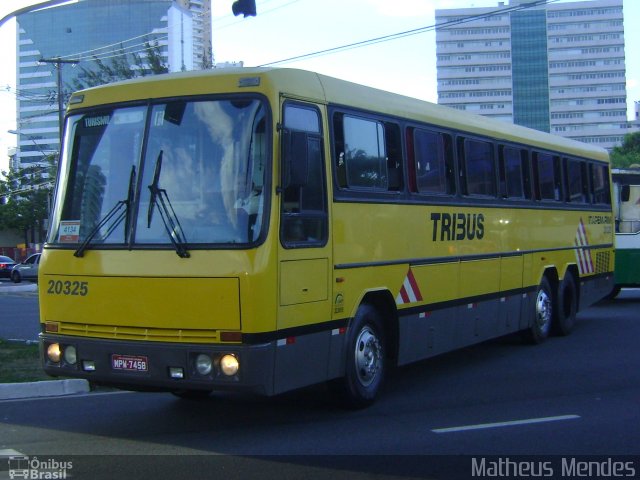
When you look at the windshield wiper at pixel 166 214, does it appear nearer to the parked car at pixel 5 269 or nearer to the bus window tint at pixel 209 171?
the bus window tint at pixel 209 171

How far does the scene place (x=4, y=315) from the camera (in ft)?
66.5

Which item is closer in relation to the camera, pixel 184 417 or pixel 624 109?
pixel 184 417

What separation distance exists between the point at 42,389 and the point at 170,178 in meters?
3.92

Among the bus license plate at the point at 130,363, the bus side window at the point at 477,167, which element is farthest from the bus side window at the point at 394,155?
Answer: the bus license plate at the point at 130,363

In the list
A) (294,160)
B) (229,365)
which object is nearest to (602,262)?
(294,160)

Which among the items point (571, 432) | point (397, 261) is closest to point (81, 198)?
point (397, 261)

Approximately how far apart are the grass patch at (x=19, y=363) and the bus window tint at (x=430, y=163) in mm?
5139

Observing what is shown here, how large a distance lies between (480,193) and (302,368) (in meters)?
4.80

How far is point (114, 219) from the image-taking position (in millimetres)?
7184

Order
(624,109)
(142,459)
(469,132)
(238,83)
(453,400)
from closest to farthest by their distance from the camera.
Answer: (142,459) < (238,83) < (453,400) < (469,132) < (624,109)

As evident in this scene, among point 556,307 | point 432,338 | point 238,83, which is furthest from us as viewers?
point 556,307

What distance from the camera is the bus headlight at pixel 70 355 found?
720 cm

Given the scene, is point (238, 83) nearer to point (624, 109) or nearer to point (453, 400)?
point (453, 400)

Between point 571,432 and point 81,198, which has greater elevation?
point 81,198
